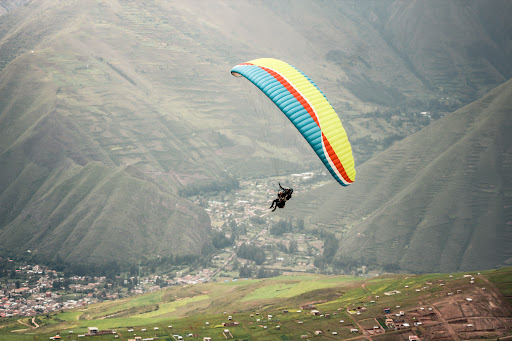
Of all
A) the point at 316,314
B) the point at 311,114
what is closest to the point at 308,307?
the point at 316,314

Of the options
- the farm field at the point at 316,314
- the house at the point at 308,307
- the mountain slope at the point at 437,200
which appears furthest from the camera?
the mountain slope at the point at 437,200

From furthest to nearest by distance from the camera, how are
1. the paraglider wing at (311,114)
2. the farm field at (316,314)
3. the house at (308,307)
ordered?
1. the house at (308,307)
2. the farm field at (316,314)
3. the paraglider wing at (311,114)

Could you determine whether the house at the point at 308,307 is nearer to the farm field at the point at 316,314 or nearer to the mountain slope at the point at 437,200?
the farm field at the point at 316,314

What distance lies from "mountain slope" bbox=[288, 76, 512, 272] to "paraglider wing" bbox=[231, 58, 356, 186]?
277 feet

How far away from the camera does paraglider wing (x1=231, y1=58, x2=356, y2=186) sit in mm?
46656

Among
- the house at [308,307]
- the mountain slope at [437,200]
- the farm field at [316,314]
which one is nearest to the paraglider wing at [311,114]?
the farm field at [316,314]

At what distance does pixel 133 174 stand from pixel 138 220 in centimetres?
1726

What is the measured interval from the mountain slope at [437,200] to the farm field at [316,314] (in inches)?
1003

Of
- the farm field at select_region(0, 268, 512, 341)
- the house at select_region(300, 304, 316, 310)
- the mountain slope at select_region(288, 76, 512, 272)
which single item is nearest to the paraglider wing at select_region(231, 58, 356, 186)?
the farm field at select_region(0, 268, 512, 341)

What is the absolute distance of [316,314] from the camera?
81.7 meters

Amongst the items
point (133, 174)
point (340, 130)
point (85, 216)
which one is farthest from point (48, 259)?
point (340, 130)

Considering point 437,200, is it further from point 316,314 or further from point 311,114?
point 311,114

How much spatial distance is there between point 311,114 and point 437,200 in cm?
9969

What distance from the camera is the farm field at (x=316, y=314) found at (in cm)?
7231
